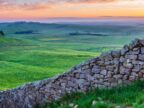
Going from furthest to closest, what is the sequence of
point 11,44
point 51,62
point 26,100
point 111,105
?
point 11,44 → point 51,62 → point 26,100 → point 111,105

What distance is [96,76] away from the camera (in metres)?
13.0

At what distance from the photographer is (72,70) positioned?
13.6 metres

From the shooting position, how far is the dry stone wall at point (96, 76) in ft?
40.2

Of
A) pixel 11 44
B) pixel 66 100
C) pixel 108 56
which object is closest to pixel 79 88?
pixel 66 100

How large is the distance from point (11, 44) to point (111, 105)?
98885 millimetres

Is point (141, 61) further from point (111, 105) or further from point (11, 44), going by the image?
point (11, 44)

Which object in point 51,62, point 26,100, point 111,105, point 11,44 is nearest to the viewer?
point 111,105

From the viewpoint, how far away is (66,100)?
13.2 meters

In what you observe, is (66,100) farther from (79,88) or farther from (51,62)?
(51,62)

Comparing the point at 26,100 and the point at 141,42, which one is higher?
the point at 141,42

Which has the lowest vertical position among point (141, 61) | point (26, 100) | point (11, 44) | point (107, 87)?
point (11, 44)

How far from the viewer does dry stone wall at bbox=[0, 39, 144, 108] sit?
1226cm

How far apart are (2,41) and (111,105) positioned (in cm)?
9950

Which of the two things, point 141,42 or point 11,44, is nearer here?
point 141,42
